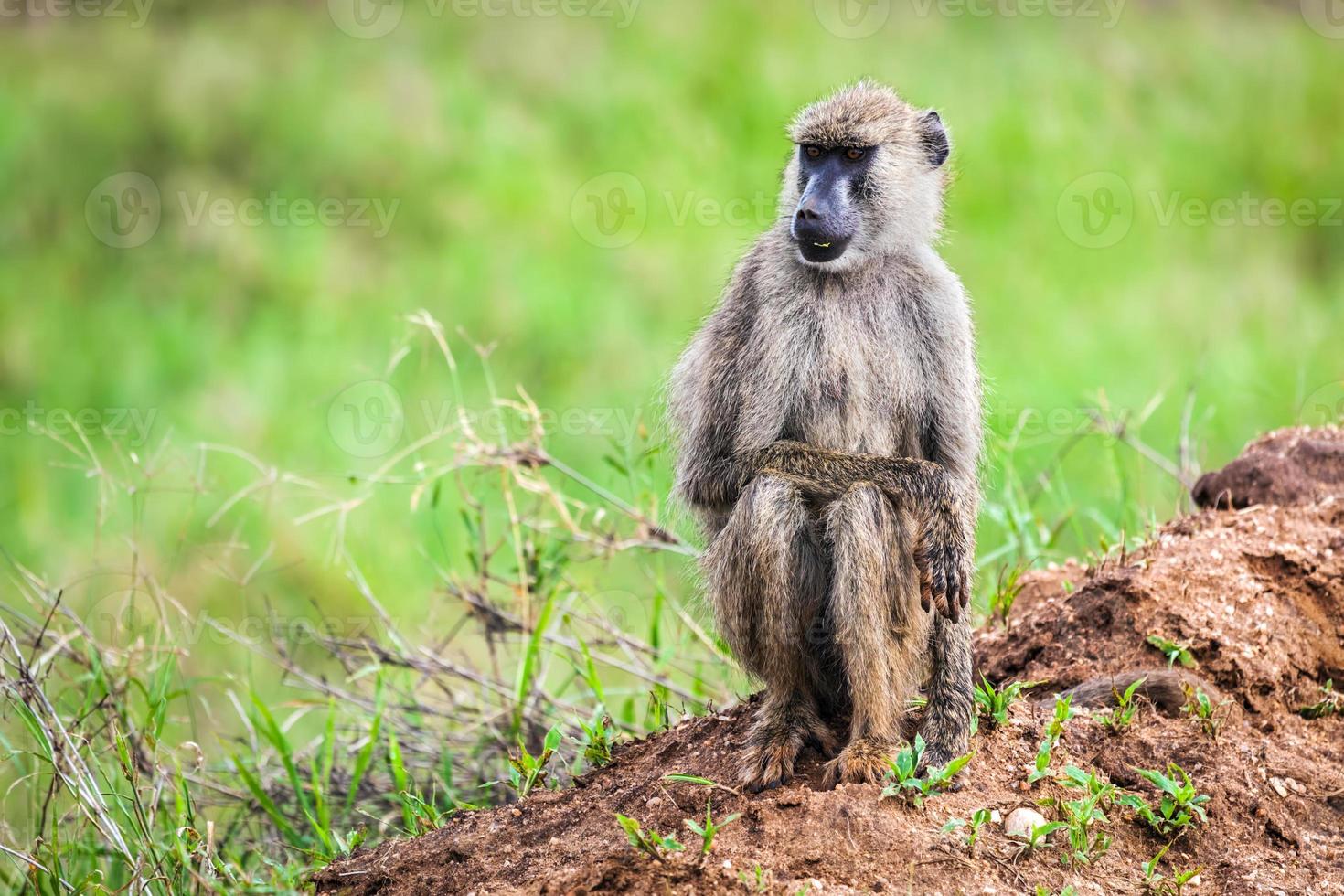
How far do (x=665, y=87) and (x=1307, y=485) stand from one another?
25.3 feet

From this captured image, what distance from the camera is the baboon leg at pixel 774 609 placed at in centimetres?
411

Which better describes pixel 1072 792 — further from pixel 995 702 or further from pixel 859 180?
pixel 859 180

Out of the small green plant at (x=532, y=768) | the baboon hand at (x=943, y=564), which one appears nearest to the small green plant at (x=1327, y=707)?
the baboon hand at (x=943, y=564)

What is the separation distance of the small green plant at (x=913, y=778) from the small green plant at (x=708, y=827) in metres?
0.43

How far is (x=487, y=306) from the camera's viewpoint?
1045cm

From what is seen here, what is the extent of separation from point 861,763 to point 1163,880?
0.84m

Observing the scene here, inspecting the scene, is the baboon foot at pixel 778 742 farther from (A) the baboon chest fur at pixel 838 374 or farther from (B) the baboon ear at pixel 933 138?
(B) the baboon ear at pixel 933 138

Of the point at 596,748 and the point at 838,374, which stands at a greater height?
the point at 838,374

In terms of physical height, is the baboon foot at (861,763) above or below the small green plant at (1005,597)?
below

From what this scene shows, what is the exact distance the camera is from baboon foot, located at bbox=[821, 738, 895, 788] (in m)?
3.95

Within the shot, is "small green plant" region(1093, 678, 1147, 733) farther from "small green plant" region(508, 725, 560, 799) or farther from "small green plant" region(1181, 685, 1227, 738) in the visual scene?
"small green plant" region(508, 725, 560, 799)

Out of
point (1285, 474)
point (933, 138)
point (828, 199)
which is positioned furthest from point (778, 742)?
point (1285, 474)

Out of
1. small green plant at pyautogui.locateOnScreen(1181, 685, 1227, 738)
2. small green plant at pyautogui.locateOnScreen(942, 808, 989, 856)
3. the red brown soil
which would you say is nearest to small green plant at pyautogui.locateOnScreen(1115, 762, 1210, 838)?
the red brown soil

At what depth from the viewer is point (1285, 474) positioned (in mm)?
5406
